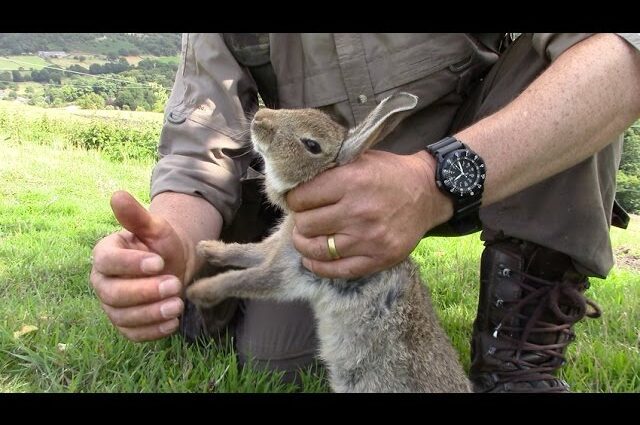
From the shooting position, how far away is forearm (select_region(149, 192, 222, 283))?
2811 millimetres

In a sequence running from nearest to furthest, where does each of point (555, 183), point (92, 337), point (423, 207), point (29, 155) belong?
point (423, 207), point (555, 183), point (92, 337), point (29, 155)

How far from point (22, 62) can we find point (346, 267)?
3.11 m

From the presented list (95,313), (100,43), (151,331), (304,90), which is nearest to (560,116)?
(304,90)

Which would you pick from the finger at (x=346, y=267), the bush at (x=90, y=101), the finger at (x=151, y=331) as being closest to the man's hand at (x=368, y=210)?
the finger at (x=346, y=267)

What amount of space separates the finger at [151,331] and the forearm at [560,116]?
133cm

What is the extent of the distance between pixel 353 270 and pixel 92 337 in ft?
4.89

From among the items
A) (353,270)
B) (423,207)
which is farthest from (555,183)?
(353,270)

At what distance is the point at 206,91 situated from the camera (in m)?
3.12

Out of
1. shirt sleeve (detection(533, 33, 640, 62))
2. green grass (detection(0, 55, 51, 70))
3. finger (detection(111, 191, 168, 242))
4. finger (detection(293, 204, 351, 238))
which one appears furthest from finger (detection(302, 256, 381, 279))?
green grass (detection(0, 55, 51, 70))

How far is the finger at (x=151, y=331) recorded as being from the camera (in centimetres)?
244

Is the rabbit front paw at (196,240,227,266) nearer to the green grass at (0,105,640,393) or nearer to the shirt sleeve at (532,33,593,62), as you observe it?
the green grass at (0,105,640,393)

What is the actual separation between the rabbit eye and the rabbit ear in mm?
94
